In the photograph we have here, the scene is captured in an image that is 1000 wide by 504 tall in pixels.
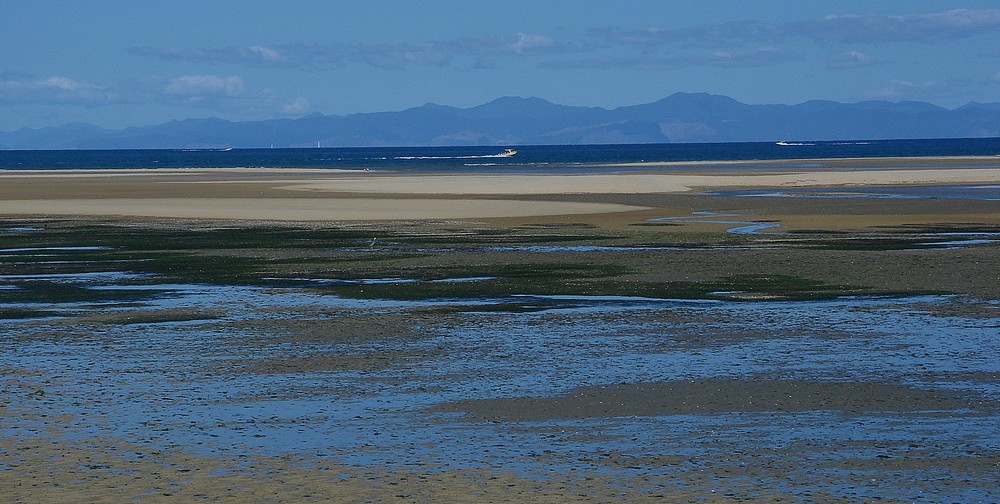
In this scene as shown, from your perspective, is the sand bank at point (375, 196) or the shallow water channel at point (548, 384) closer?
the shallow water channel at point (548, 384)

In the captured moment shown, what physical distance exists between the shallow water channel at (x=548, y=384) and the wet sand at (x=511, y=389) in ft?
0.14

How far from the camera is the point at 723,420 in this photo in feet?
37.3

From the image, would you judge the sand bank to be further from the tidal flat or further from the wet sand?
the tidal flat

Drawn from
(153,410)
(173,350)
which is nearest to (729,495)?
(153,410)

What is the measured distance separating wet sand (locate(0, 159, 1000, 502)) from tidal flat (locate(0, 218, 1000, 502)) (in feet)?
0.14

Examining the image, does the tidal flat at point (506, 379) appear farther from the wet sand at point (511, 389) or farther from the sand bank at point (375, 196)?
the sand bank at point (375, 196)

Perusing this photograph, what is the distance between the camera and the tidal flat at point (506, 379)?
948 cm

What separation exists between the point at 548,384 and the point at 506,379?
1.63ft

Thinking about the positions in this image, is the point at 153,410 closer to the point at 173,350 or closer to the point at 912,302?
the point at 173,350

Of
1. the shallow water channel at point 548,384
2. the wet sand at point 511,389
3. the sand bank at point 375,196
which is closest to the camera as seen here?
the wet sand at point 511,389

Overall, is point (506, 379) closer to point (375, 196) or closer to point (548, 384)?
point (548, 384)

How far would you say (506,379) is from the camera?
13422 mm

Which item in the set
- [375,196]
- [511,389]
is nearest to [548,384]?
[511,389]

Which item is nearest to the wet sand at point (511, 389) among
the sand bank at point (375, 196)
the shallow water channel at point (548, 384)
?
the shallow water channel at point (548, 384)
